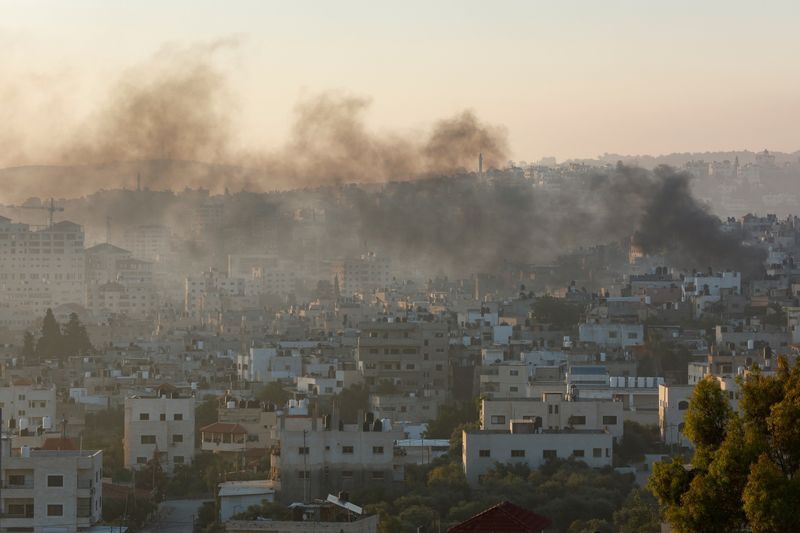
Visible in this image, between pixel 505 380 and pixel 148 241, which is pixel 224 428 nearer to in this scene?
pixel 505 380

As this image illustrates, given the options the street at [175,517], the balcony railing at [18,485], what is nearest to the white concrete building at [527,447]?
the street at [175,517]

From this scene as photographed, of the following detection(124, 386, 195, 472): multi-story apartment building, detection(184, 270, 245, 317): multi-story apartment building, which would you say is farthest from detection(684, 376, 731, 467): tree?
detection(184, 270, 245, 317): multi-story apartment building

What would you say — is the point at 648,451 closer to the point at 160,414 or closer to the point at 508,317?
the point at 160,414

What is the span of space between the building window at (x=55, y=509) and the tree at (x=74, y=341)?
33.6 m

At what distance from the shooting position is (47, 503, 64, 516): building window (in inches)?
A: 1248

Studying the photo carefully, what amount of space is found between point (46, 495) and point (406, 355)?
86.6ft

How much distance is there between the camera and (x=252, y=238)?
15600 centimetres

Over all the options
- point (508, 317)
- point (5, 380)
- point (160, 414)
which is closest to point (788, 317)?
point (508, 317)

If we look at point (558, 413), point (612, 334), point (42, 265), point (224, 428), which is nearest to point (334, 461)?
point (558, 413)

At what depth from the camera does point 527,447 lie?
37438mm

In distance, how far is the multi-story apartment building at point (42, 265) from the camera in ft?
393

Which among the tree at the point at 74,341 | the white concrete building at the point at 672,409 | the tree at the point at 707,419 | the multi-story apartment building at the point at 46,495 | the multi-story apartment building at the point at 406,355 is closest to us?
the tree at the point at 707,419

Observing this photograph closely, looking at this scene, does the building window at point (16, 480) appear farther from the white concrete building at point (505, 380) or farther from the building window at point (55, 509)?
the white concrete building at point (505, 380)

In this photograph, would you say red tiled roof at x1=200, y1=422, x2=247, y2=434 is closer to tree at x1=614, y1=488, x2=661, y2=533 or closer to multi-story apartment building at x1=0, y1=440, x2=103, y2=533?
multi-story apartment building at x1=0, y1=440, x2=103, y2=533
